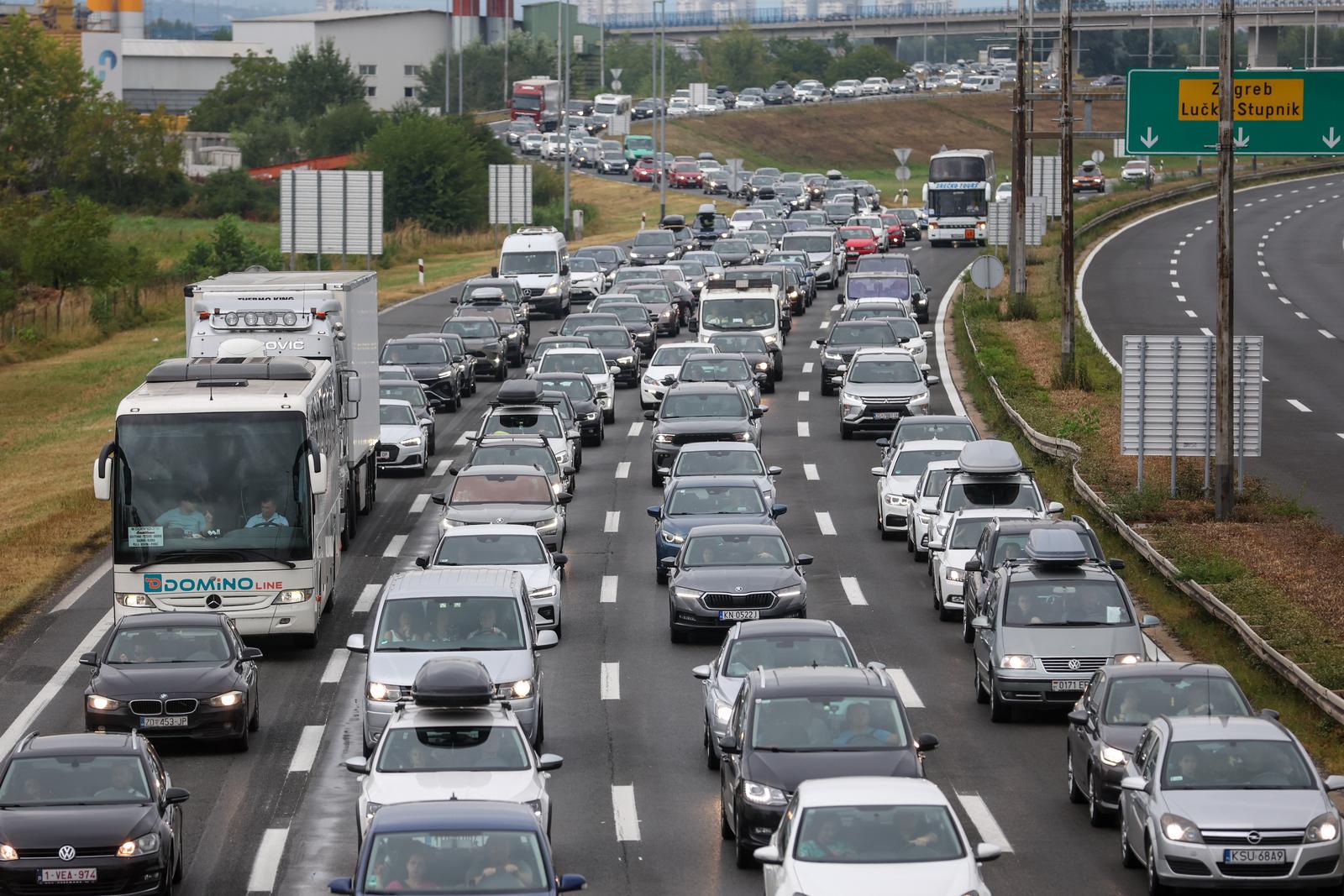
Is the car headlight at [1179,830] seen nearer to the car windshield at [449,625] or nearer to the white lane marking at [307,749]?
the car windshield at [449,625]

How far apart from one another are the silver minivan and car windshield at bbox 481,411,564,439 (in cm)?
1484

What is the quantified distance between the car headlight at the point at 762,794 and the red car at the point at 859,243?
6629cm

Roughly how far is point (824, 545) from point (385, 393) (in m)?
12.4

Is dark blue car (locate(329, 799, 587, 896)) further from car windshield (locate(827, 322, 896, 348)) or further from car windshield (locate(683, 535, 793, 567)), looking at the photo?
car windshield (locate(827, 322, 896, 348))

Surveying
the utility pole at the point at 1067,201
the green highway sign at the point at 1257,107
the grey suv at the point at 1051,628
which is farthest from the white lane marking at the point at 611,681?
the utility pole at the point at 1067,201

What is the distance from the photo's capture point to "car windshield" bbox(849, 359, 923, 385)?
42344mm

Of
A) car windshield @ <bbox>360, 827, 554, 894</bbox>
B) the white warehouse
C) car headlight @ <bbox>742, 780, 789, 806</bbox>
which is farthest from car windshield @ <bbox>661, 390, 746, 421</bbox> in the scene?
the white warehouse

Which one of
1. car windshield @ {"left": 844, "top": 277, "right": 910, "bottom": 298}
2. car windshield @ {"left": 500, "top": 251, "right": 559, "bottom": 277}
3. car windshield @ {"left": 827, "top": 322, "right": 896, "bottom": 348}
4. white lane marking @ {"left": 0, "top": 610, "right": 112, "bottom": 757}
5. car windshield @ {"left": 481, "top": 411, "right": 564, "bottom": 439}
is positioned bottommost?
white lane marking @ {"left": 0, "top": 610, "right": 112, "bottom": 757}

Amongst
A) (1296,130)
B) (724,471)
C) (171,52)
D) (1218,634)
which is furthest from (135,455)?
(171,52)

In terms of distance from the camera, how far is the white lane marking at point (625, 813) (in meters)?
18.1

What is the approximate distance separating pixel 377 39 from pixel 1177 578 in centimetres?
16903

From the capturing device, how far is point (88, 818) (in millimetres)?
15672

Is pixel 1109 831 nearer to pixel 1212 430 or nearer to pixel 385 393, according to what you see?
pixel 1212 430

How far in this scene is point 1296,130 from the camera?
35531mm
